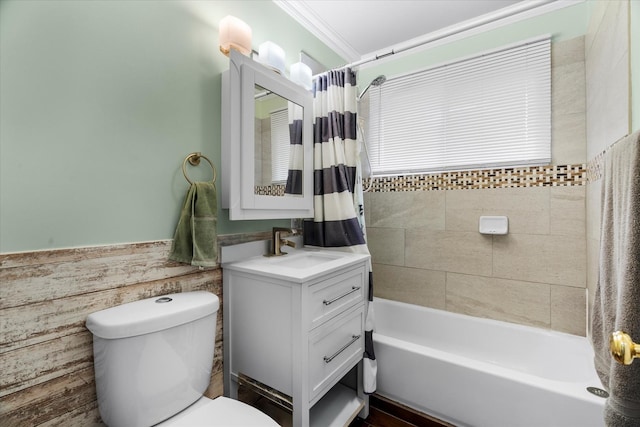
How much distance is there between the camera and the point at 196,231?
48.6 inches

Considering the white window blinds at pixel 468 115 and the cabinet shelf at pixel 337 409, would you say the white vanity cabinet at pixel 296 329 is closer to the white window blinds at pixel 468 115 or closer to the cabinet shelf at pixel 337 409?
the cabinet shelf at pixel 337 409

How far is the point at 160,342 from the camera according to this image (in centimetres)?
97

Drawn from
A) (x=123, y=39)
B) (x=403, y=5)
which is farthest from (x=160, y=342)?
(x=403, y=5)

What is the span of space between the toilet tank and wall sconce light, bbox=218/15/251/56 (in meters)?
1.17

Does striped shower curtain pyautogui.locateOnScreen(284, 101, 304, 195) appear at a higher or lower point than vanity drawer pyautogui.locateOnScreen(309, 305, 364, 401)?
higher

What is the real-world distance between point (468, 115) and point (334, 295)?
1.64 m

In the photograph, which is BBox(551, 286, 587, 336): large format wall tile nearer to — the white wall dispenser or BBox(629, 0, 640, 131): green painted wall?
the white wall dispenser

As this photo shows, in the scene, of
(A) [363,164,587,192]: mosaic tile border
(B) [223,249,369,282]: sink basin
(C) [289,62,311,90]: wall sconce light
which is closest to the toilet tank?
(B) [223,249,369,282]: sink basin

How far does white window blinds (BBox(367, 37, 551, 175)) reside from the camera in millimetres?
1865

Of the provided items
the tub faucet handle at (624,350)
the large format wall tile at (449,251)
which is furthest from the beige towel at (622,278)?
the large format wall tile at (449,251)

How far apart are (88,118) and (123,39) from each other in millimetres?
342

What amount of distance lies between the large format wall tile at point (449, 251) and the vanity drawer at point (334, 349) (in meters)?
0.89

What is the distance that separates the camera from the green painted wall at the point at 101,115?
2.86 feet

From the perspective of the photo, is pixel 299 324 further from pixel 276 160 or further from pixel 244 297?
pixel 276 160
